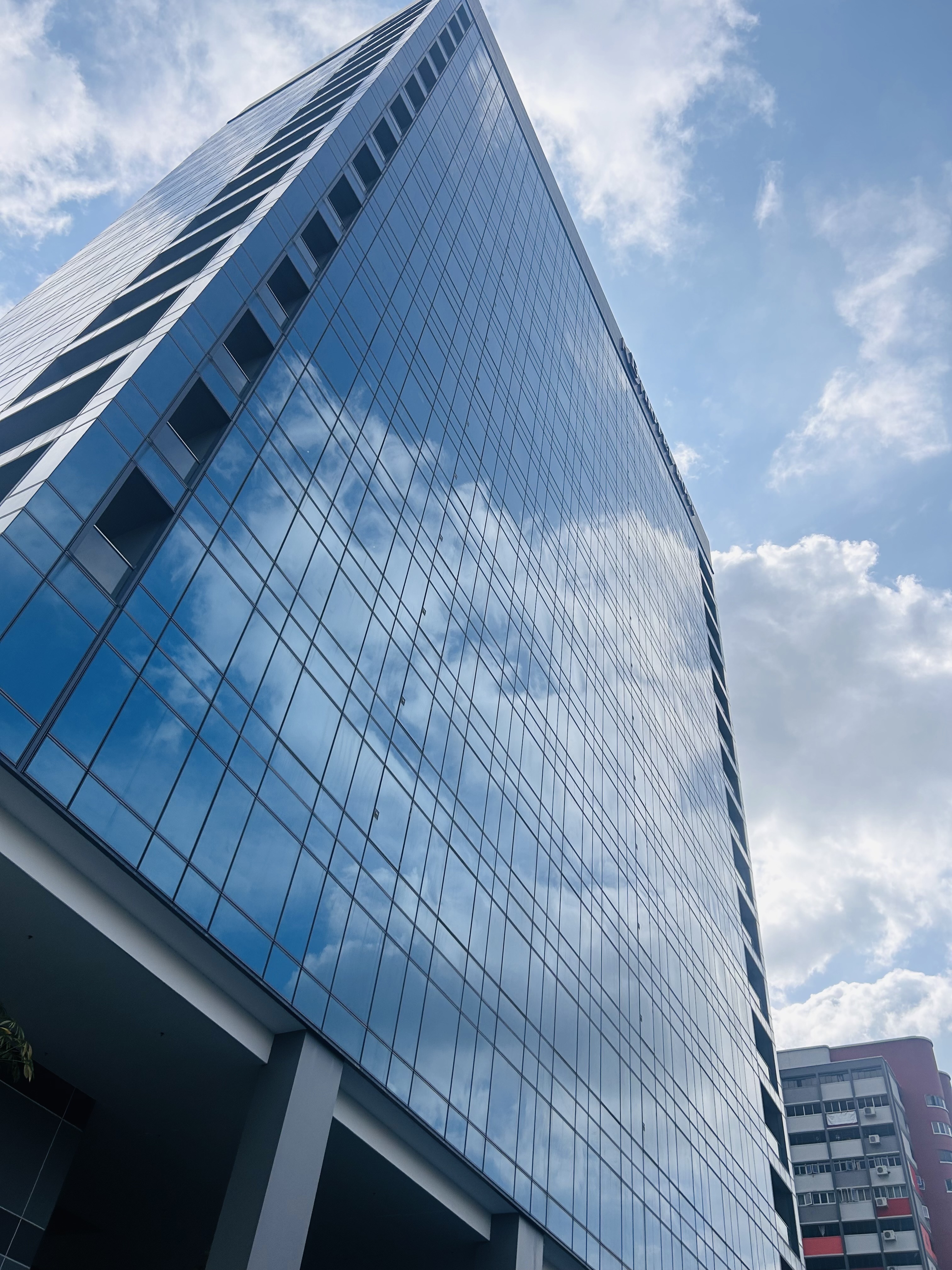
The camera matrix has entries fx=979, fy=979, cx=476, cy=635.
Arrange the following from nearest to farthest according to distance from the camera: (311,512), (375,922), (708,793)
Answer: (375,922)
(311,512)
(708,793)

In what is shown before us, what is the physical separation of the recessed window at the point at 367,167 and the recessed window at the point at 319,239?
8225mm

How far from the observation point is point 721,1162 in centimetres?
5741

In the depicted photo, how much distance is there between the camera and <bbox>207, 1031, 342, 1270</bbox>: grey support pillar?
22234 millimetres

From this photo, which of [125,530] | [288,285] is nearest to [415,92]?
[288,285]

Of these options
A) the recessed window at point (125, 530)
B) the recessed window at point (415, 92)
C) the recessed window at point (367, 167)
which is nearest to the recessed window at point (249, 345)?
the recessed window at point (125, 530)

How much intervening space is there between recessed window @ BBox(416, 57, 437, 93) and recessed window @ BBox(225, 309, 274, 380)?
3667 centimetres

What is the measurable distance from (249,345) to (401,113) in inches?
1203

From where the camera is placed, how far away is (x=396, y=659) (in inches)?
1416

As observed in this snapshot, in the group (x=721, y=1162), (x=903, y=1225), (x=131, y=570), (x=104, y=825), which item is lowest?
(x=104, y=825)

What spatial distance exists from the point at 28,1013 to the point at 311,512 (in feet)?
56.8

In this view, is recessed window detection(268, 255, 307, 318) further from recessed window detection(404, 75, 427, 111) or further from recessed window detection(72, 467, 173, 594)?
recessed window detection(404, 75, 427, 111)

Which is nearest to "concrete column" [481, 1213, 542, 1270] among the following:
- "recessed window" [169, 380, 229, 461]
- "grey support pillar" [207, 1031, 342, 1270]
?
"grey support pillar" [207, 1031, 342, 1270]

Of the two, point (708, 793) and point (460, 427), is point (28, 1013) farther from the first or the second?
point (708, 793)

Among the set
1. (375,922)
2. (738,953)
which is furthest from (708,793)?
(375,922)
